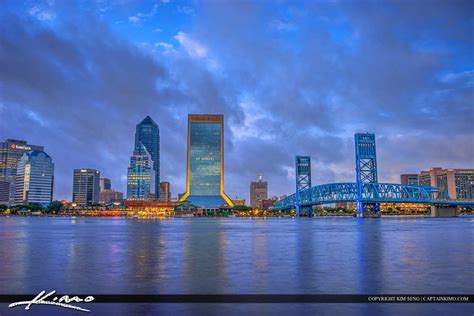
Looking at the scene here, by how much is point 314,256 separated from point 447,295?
1427 cm

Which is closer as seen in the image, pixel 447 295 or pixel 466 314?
pixel 466 314

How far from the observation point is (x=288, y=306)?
556 inches

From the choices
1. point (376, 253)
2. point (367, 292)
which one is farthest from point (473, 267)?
point (367, 292)

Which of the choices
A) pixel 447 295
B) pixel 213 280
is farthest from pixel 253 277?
pixel 447 295

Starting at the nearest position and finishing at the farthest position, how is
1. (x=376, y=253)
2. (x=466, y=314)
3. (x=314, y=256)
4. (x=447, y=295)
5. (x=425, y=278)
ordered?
(x=466, y=314) < (x=447, y=295) < (x=425, y=278) < (x=314, y=256) < (x=376, y=253)

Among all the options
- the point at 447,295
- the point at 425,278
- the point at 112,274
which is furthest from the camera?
the point at 112,274

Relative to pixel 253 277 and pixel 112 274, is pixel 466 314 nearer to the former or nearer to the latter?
pixel 253 277

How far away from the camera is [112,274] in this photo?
2145 cm

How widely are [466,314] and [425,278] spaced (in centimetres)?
741
